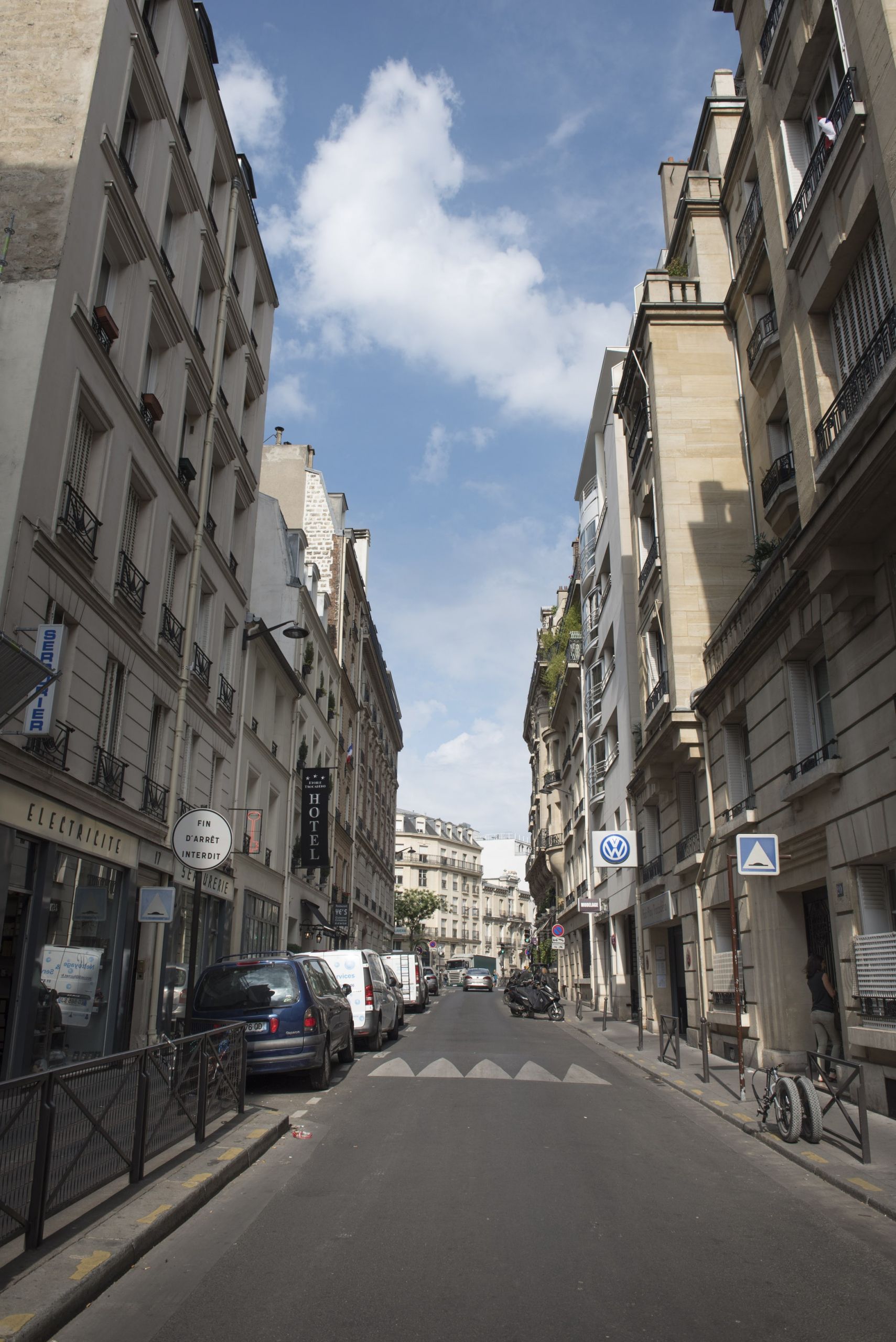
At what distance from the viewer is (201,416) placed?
67.9 ft

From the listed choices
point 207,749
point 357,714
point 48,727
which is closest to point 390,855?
point 357,714

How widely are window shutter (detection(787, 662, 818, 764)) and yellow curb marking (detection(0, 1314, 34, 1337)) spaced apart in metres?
11.8

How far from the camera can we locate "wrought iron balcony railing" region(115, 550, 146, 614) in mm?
15521

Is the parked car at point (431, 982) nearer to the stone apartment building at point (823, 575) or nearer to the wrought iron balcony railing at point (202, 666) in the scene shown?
the wrought iron balcony railing at point (202, 666)

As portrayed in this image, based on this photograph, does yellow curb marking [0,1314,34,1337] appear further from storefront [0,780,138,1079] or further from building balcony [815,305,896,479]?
building balcony [815,305,896,479]

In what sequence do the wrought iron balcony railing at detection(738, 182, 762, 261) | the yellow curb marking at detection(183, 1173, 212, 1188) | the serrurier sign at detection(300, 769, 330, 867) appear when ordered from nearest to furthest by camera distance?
the yellow curb marking at detection(183, 1173, 212, 1188) → the wrought iron balcony railing at detection(738, 182, 762, 261) → the serrurier sign at detection(300, 769, 330, 867)

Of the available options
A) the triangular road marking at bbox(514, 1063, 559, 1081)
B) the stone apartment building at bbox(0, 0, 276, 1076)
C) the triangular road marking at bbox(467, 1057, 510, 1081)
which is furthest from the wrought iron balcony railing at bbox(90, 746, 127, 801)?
the triangular road marking at bbox(514, 1063, 559, 1081)

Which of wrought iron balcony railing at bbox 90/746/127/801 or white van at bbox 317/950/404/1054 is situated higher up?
wrought iron balcony railing at bbox 90/746/127/801

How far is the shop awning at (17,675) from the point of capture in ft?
25.3

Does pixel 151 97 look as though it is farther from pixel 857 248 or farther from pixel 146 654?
pixel 857 248

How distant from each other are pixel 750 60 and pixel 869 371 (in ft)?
24.4

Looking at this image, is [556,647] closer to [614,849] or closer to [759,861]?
[614,849]

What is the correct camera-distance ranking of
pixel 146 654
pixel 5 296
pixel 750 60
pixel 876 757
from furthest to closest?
1. pixel 146 654
2. pixel 750 60
3. pixel 5 296
4. pixel 876 757

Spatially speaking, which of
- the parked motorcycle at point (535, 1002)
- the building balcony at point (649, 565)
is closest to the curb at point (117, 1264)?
the building balcony at point (649, 565)
